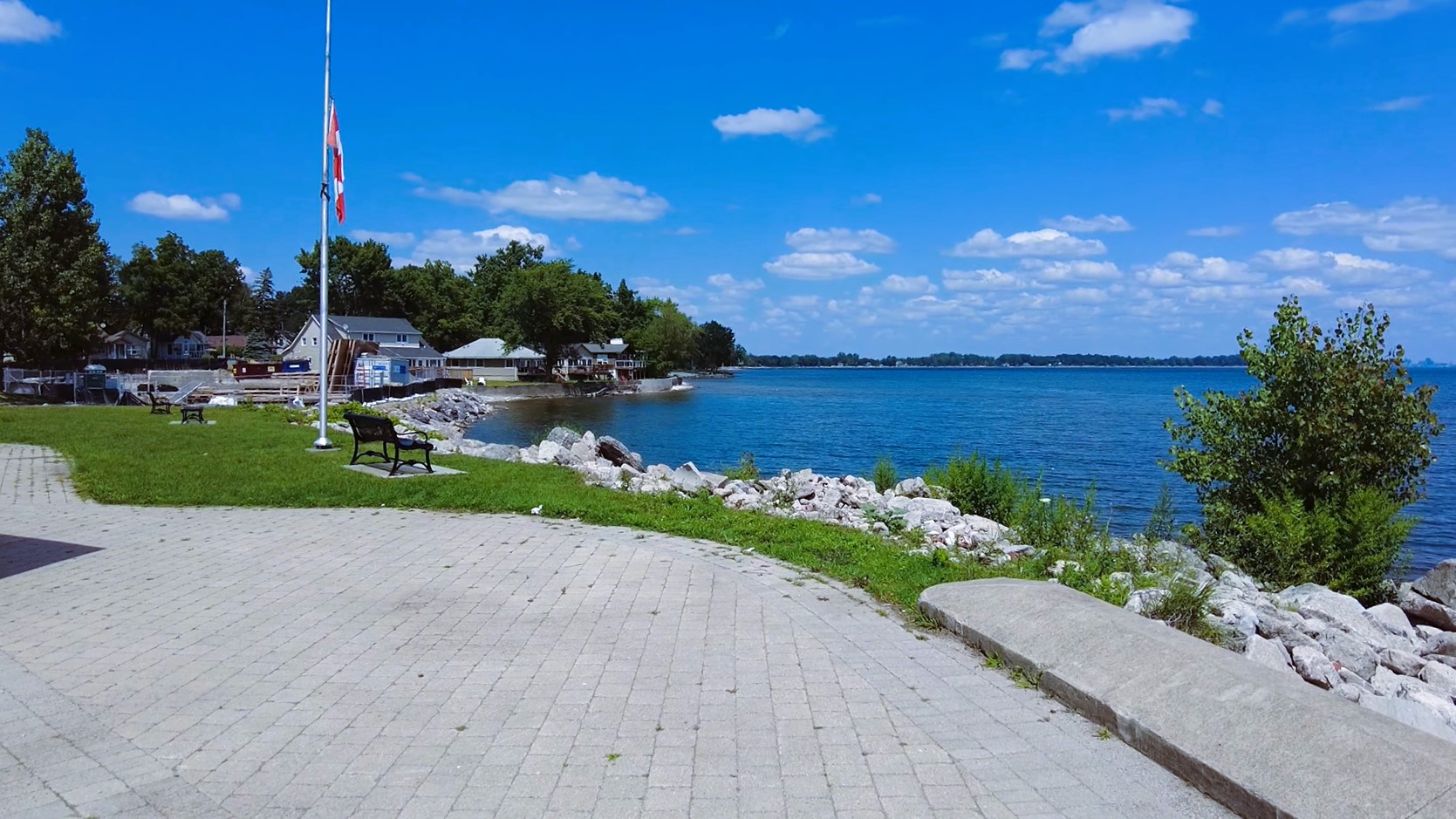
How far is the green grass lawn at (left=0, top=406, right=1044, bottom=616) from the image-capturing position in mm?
9023

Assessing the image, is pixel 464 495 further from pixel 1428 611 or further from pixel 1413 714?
pixel 1428 611

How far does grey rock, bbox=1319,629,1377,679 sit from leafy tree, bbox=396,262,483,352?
114616 millimetres

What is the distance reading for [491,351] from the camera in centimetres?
9962

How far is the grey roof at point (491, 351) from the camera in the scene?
96.9 m

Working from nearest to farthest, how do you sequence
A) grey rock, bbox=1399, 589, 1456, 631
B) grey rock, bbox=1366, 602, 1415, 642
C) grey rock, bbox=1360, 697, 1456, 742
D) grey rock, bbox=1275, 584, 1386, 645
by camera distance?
grey rock, bbox=1360, 697, 1456, 742
grey rock, bbox=1275, 584, 1386, 645
grey rock, bbox=1366, 602, 1415, 642
grey rock, bbox=1399, 589, 1456, 631

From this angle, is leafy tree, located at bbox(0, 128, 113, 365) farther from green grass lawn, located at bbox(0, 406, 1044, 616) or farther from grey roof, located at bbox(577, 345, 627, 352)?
grey roof, located at bbox(577, 345, 627, 352)

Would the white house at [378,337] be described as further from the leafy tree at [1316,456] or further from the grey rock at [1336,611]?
the grey rock at [1336,611]

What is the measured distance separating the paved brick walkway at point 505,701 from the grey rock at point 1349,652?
4.15 m

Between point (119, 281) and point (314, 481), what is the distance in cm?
10256

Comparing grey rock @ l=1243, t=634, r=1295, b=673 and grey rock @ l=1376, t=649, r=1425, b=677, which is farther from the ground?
grey rock @ l=1243, t=634, r=1295, b=673

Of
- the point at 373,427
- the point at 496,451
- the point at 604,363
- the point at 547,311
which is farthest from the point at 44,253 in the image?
the point at 604,363

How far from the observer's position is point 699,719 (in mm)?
4988

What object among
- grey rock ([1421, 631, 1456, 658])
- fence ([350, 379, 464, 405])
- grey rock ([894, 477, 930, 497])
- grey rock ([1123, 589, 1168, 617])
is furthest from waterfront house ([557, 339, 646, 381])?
grey rock ([1123, 589, 1168, 617])

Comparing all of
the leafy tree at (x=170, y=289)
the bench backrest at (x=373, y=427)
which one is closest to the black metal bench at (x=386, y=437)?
the bench backrest at (x=373, y=427)
